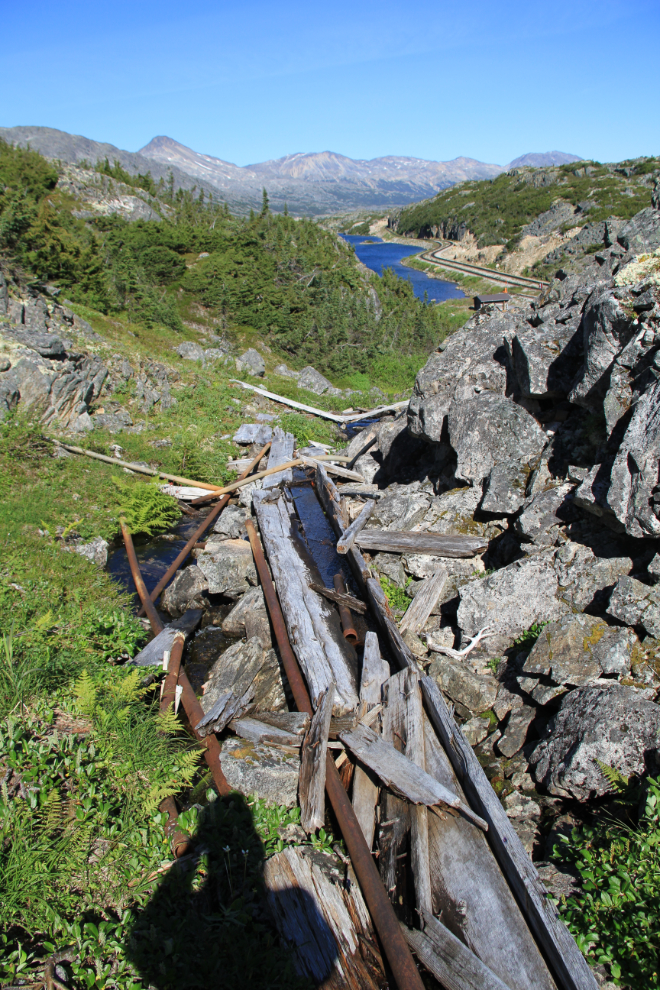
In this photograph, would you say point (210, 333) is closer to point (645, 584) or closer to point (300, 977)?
point (645, 584)

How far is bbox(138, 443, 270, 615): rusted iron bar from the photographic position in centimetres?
921

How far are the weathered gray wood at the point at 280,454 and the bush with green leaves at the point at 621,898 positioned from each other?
9.90m

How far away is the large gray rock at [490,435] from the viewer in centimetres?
915

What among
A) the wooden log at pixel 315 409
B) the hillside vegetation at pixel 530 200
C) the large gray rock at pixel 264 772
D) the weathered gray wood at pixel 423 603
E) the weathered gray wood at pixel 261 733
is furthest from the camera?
the hillside vegetation at pixel 530 200

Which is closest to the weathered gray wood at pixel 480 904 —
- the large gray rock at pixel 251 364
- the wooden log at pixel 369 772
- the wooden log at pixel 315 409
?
the wooden log at pixel 369 772

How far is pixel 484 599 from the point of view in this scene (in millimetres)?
7266

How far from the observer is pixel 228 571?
931 cm

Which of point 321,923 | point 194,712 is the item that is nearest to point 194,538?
point 194,712

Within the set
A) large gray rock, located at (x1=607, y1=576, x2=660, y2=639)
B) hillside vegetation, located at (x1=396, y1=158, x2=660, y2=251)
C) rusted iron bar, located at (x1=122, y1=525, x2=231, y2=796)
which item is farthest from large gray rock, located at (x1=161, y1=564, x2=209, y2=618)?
hillside vegetation, located at (x1=396, y1=158, x2=660, y2=251)

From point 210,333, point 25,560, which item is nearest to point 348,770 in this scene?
point 25,560

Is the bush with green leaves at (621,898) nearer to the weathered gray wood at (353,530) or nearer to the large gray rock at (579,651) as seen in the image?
the large gray rock at (579,651)

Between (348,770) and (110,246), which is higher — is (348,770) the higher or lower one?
the lower one

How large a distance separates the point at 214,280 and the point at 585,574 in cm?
2743

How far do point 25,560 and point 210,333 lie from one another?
65.8 ft
